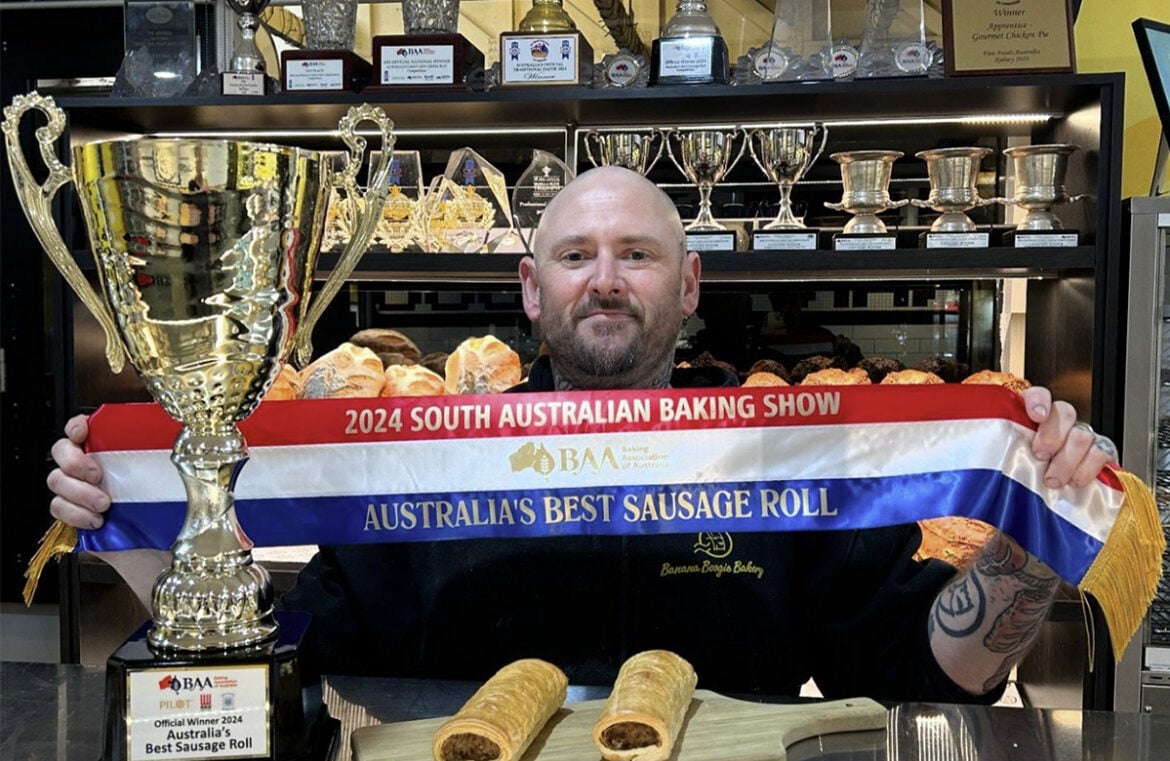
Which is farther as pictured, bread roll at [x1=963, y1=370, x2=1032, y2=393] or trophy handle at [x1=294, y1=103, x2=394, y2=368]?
bread roll at [x1=963, y1=370, x2=1032, y2=393]

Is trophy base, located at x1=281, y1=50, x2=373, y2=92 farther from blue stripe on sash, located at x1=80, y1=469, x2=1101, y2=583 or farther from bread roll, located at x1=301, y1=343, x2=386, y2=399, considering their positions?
blue stripe on sash, located at x1=80, y1=469, x2=1101, y2=583

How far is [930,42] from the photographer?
303cm

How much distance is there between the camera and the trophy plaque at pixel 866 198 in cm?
281

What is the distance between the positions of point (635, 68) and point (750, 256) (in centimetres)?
59

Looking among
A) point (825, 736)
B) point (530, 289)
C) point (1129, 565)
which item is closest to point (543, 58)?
point (530, 289)

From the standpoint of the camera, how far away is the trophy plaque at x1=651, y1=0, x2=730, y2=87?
2.96 m

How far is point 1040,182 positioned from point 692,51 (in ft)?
2.94

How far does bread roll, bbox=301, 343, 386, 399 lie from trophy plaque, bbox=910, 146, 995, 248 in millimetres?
1384

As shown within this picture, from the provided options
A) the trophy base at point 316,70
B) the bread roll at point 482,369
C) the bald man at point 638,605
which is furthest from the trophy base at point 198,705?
the trophy base at point 316,70

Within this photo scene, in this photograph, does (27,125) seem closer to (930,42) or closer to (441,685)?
(930,42)

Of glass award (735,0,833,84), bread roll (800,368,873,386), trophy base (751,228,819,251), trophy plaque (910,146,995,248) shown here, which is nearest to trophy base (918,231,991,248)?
trophy plaque (910,146,995,248)

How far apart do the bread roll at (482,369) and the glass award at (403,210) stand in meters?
0.30

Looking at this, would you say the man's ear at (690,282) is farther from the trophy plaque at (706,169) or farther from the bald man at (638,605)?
the trophy plaque at (706,169)

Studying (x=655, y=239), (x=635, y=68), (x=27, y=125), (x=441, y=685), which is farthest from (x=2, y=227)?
(x=441, y=685)
